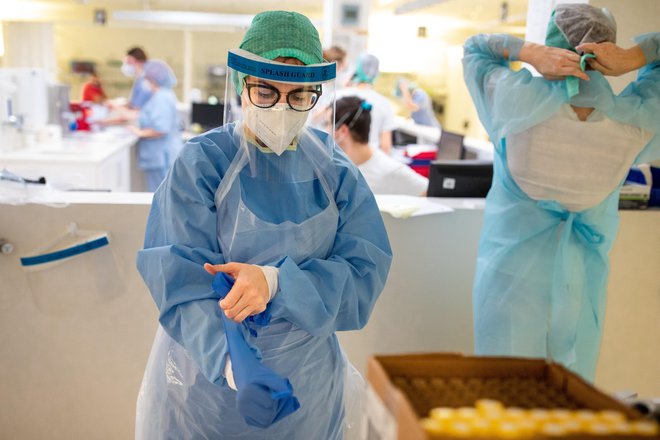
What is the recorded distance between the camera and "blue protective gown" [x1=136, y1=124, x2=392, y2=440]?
1313 millimetres

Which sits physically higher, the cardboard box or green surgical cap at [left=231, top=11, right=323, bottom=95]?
green surgical cap at [left=231, top=11, right=323, bottom=95]

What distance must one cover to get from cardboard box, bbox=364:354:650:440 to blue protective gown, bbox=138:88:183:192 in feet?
15.9

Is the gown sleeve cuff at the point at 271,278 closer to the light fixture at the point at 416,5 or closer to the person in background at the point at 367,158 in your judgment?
the person in background at the point at 367,158

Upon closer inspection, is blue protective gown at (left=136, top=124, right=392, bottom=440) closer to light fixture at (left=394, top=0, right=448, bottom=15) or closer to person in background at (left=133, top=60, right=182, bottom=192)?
person in background at (left=133, top=60, right=182, bottom=192)

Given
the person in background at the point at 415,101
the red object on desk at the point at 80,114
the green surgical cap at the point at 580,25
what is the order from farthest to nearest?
the red object on desk at the point at 80,114 < the person in background at the point at 415,101 < the green surgical cap at the point at 580,25

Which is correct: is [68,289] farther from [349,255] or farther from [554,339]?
[554,339]

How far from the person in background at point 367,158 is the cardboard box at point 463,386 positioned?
2.07 meters

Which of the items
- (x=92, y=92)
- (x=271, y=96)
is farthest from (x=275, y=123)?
(x=92, y=92)

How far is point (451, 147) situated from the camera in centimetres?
432

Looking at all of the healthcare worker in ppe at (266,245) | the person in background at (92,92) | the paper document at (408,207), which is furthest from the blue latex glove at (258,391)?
the person in background at (92,92)

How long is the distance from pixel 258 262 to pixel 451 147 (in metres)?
3.12

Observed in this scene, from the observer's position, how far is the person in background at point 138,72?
5.87 meters

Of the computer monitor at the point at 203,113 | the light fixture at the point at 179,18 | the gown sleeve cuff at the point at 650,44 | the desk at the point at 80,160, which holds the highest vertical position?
the light fixture at the point at 179,18

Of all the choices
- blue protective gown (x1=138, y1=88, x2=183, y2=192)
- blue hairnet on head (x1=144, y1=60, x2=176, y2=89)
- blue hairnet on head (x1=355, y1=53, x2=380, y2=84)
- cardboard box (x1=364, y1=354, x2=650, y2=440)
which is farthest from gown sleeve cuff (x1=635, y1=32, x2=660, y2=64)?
blue hairnet on head (x1=144, y1=60, x2=176, y2=89)
